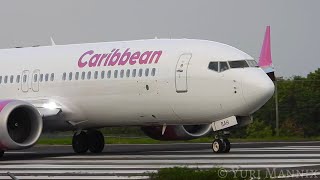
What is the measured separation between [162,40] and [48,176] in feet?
39.4

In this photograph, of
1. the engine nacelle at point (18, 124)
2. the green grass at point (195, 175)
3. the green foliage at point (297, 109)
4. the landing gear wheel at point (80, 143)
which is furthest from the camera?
the green foliage at point (297, 109)

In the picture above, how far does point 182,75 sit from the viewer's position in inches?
1291

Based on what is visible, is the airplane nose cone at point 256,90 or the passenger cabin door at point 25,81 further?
the passenger cabin door at point 25,81

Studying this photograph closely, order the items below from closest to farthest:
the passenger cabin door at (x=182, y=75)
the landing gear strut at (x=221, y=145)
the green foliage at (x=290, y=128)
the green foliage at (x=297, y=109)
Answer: the landing gear strut at (x=221, y=145)
the passenger cabin door at (x=182, y=75)
the green foliage at (x=290, y=128)
the green foliage at (x=297, y=109)

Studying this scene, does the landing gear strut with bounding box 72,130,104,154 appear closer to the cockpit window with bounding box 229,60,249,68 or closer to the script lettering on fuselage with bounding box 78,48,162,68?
the script lettering on fuselage with bounding box 78,48,162,68

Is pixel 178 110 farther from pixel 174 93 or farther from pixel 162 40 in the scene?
pixel 162 40

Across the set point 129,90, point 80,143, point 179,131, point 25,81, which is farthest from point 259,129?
point 129,90

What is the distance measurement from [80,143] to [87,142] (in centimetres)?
29

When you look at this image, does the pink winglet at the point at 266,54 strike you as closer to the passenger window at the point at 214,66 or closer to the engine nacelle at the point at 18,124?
the passenger window at the point at 214,66

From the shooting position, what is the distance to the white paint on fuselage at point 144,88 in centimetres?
3228

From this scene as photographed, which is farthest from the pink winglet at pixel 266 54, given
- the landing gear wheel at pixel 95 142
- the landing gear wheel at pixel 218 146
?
the landing gear wheel at pixel 218 146

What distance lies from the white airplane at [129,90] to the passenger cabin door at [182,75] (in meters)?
0.03

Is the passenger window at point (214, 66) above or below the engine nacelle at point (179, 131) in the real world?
above

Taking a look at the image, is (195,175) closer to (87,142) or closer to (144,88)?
(144,88)
